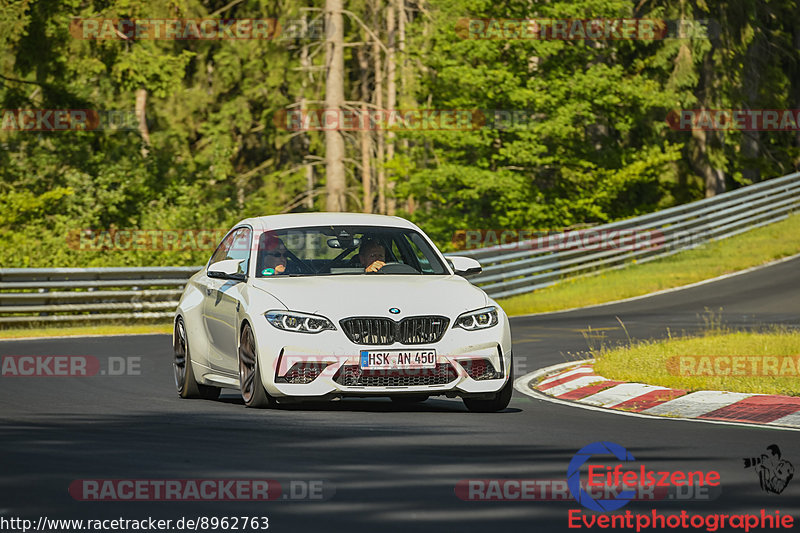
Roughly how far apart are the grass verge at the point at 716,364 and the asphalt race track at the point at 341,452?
1.50 m

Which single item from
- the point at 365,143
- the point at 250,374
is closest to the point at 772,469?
the point at 250,374

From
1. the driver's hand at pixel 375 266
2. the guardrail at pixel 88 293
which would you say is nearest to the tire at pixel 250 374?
the driver's hand at pixel 375 266

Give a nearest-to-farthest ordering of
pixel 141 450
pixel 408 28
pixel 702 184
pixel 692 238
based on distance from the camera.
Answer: pixel 141 450 → pixel 692 238 → pixel 408 28 → pixel 702 184

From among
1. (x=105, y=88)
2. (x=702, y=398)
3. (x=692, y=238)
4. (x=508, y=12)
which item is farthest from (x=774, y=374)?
(x=105, y=88)

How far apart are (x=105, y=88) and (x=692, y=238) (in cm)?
2613

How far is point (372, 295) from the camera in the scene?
11.3 metres

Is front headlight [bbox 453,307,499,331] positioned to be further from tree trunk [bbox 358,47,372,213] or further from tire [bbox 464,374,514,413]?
tree trunk [bbox 358,47,372,213]

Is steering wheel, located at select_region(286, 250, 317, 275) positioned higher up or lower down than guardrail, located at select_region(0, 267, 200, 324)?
higher up

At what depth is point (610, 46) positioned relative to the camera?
42125mm

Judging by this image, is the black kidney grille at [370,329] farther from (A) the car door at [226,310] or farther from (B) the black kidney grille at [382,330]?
(A) the car door at [226,310]

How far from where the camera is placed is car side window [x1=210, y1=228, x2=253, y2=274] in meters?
12.6

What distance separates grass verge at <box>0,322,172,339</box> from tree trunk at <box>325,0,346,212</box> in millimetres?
16995

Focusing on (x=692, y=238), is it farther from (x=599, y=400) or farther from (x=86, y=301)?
(x=599, y=400)

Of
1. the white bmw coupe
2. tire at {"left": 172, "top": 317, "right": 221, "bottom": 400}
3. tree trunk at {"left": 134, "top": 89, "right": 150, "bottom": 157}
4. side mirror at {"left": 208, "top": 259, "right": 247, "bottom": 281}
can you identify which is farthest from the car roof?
tree trunk at {"left": 134, "top": 89, "right": 150, "bottom": 157}
